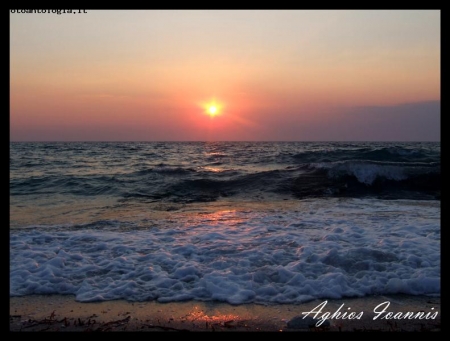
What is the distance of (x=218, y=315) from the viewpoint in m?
3.79

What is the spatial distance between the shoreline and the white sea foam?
7.2 inches

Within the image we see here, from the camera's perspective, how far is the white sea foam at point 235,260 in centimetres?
441

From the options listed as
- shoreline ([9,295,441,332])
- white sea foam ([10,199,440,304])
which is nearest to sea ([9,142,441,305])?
white sea foam ([10,199,440,304])

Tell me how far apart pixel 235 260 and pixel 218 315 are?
1.69 metres

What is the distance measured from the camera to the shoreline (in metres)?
3.48

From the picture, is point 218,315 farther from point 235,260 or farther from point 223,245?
point 223,245

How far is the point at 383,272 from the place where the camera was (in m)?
4.85

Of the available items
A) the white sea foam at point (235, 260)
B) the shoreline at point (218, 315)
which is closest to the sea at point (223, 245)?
the white sea foam at point (235, 260)

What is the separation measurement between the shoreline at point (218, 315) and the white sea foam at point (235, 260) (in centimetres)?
18

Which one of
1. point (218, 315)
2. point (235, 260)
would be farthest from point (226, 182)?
point (218, 315)

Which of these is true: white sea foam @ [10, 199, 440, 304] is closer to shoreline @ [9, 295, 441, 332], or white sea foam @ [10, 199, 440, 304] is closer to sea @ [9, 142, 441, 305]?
sea @ [9, 142, 441, 305]
